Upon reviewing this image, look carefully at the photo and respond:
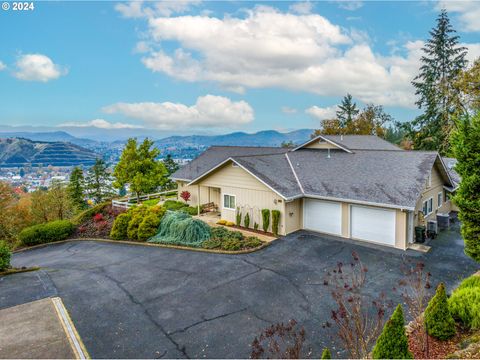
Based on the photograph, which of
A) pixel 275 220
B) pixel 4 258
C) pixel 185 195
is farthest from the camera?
pixel 185 195

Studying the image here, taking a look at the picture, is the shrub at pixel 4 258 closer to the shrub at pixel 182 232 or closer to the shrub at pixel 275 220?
the shrub at pixel 182 232

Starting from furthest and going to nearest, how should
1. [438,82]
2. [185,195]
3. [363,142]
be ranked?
[438,82]
[363,142]
[185,195]

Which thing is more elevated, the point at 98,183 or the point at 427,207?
the point at 427,207

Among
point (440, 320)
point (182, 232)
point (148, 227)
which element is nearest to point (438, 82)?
point (182, 232)

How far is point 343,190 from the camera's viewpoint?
16.1 meters

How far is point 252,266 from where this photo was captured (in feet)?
41.5

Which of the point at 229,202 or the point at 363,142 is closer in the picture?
the point at 229,202

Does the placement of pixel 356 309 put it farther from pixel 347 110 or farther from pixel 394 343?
pixel 347 110

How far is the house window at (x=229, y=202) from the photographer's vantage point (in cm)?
1920

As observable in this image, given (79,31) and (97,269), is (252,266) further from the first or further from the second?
(79,31)

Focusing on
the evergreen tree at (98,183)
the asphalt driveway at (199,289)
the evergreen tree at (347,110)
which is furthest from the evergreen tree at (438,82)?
the evergreen tree at (98,183)

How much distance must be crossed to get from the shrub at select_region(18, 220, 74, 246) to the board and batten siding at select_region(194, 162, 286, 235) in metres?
10.9

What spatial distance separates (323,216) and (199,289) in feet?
30.0

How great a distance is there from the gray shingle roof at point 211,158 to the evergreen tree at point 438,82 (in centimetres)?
2092
